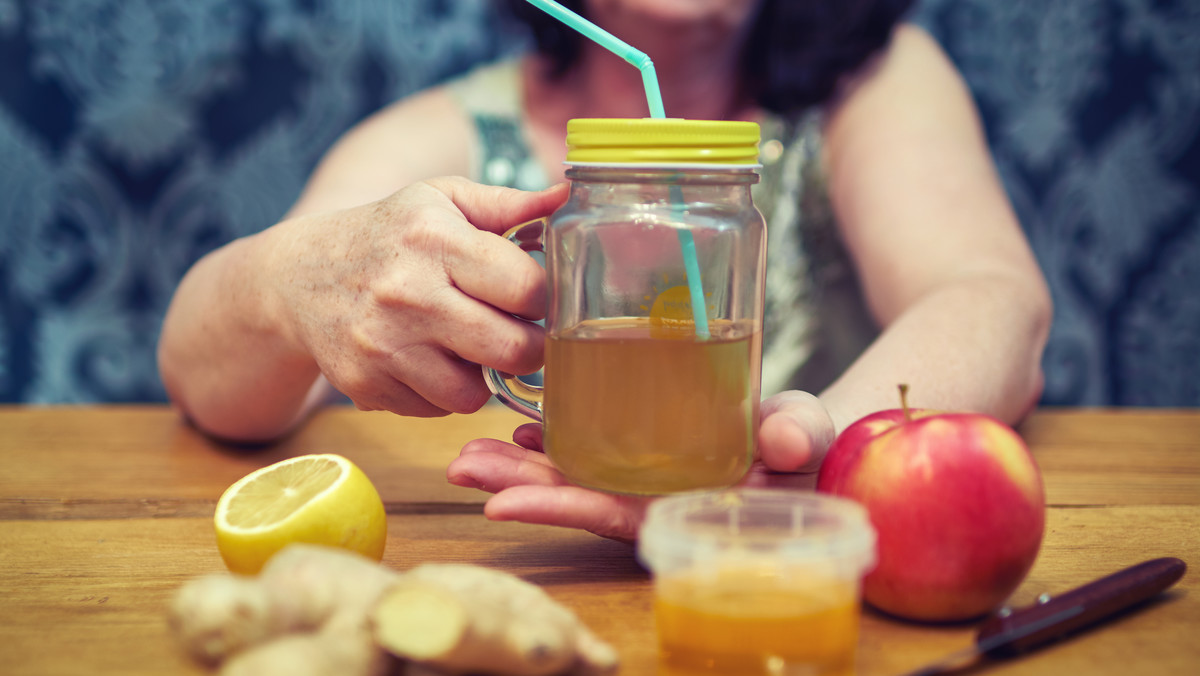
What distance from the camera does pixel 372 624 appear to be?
50 centimetres

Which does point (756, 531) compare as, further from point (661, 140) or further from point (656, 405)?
point (661, 140)

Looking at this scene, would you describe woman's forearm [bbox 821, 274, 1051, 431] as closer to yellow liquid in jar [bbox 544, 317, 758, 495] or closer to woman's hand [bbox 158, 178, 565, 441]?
yellow liquid in jar [bbox 544, 317, 758, 495]

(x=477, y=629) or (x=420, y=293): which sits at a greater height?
(x=420, y=293)

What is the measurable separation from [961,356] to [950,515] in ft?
1.39

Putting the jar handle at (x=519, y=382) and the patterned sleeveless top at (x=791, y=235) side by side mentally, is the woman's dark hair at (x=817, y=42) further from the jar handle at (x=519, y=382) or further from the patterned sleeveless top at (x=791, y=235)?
the jar handle at (x=519, y=382)

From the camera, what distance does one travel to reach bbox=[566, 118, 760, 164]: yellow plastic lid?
610 millimetres

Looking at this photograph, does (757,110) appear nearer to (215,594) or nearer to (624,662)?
(624,662)

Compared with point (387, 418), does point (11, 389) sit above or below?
below

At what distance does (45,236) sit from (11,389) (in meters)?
0.34

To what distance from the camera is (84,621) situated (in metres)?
0.63

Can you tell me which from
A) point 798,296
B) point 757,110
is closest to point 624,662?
point 798,296

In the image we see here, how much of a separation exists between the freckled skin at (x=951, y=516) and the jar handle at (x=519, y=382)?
0.98 ft

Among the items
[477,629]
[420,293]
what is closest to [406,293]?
[420,293]

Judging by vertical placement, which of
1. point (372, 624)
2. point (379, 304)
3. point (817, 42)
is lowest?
point (372, 624)
